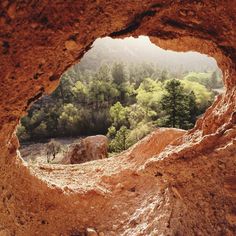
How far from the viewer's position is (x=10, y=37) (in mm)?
3996

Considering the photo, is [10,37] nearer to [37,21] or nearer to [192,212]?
[37,21]

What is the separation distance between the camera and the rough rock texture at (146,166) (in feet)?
13.9

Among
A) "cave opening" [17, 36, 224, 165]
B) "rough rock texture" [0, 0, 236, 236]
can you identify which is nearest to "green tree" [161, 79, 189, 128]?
"cave opening" [17, 36, 224, 165]

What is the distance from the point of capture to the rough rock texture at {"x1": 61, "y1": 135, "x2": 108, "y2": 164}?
17.0m

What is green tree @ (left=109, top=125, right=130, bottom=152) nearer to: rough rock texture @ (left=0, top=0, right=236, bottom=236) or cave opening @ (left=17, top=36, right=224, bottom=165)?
cave opening @ (left=17, top=36, right=224, bottom=165)

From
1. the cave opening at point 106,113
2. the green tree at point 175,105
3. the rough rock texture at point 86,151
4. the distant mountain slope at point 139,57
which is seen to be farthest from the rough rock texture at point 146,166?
the distant mountain slope at point 139,57

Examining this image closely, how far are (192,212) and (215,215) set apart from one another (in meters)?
0.49

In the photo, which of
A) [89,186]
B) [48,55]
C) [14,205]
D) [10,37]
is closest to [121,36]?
[48,55]

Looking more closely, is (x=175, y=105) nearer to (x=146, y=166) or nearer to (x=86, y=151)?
(x=86, y=151)

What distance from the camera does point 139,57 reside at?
15300 cm

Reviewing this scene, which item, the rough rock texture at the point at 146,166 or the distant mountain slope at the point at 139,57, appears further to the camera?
the distant mountain slope at the point at 139,57

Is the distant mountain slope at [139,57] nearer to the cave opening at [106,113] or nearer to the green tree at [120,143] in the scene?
the cave opening at [106,113]

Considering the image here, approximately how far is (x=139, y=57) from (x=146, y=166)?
14974cm

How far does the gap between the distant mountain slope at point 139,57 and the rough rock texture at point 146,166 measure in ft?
317
